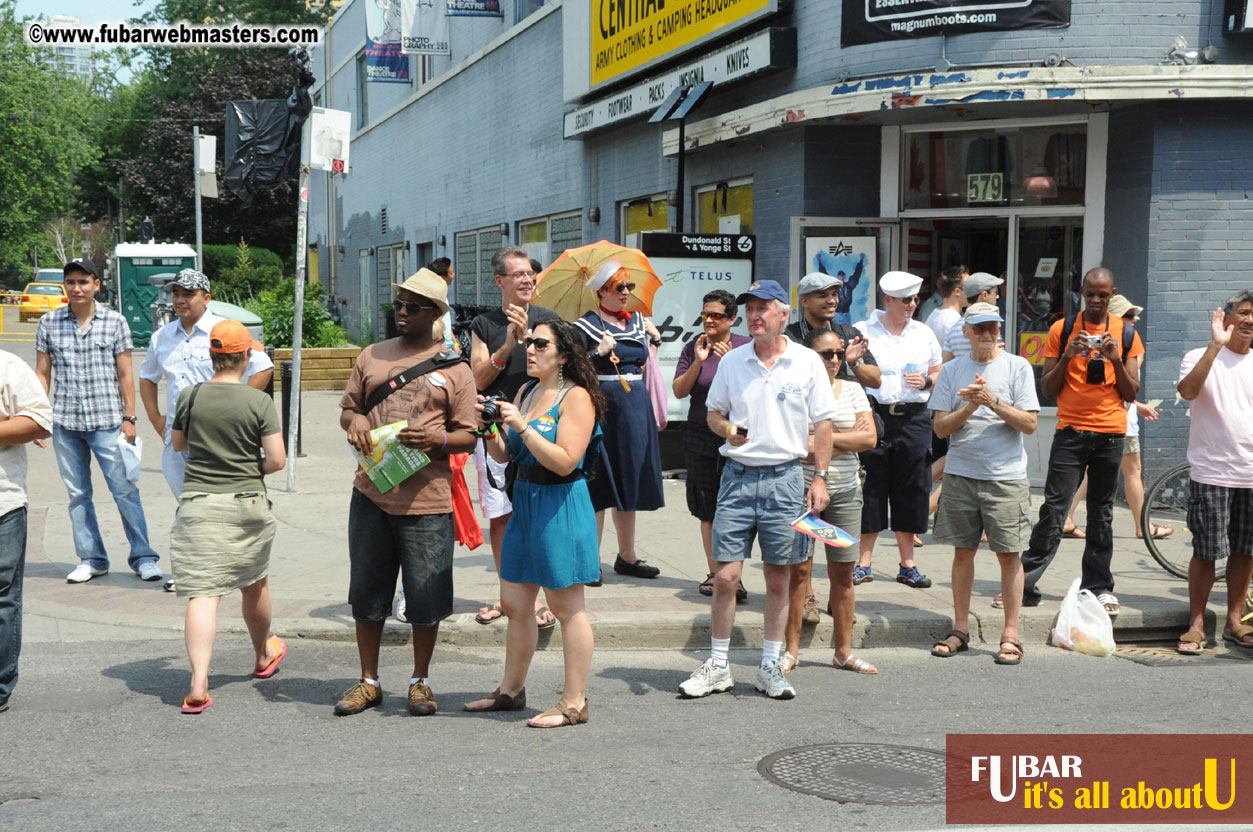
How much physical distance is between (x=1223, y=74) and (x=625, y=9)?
7.12 metres

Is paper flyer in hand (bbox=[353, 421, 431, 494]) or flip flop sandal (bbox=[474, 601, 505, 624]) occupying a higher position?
paper flyer in hand (bbox=[353, 421, 431, 494])

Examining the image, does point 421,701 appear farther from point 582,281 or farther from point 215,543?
point 582,281

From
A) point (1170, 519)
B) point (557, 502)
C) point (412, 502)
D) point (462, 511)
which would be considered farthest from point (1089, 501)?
point (412, 502)

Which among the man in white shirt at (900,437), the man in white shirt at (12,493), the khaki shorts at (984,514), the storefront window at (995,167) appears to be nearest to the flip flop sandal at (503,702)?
the man in white shirt at (12,493)

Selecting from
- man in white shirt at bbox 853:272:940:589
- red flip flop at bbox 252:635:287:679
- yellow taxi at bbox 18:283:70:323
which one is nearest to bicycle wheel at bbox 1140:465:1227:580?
man in white shirt at bbox 853:272:940:589

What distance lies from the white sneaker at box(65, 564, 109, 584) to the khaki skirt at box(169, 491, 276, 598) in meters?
2.57

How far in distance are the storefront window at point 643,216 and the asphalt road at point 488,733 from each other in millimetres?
9126

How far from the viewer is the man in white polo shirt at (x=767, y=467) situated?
6.00 m

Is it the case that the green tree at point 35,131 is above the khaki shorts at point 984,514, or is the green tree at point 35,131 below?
above

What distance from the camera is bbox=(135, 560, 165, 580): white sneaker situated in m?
8.05

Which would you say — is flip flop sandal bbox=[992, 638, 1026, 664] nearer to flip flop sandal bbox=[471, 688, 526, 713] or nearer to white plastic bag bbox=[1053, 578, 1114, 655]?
white plastic bag bbox=[1053, 578, 1114, 655]

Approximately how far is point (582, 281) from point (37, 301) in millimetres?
46191

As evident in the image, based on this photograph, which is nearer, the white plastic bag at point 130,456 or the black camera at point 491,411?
the black camera at point 491,411

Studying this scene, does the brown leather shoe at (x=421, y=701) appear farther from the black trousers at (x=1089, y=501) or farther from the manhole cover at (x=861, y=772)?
the black trousers at (x=1089, y=501)
